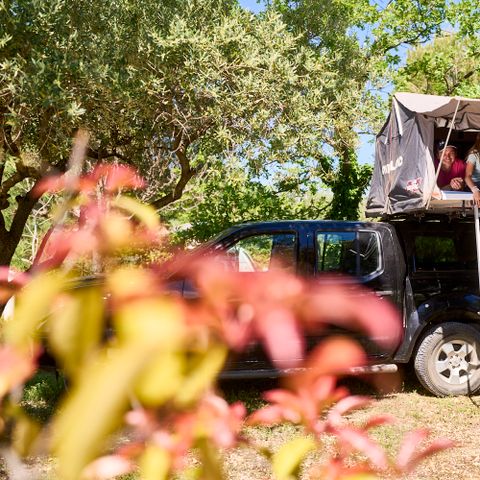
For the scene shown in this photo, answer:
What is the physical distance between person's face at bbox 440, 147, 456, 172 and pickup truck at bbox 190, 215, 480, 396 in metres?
0.76

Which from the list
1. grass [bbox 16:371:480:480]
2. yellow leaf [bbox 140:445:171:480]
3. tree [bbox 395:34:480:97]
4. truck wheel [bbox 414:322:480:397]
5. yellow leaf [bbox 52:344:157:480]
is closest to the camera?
yellow leaf [bbox 52:344:157:480]

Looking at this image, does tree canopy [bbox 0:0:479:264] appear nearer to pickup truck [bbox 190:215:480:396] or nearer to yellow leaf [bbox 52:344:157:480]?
pickup truck [bbox 190:215:480:396]

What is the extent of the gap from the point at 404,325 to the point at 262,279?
17.0 ft

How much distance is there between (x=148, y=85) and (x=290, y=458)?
6.80 m

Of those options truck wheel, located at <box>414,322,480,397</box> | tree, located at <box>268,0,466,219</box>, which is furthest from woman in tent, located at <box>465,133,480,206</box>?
tree, located at <box>268,0,466,219</box>

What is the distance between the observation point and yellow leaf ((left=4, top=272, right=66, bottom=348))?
1.92 ft

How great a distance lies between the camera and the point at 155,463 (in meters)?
0.70

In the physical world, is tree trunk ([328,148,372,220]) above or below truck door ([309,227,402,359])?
above

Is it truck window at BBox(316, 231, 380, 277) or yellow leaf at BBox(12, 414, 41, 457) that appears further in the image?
truck window at BBox(316, 231, 380, 277)

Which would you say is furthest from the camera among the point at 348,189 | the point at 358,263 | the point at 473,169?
the point at 348,189

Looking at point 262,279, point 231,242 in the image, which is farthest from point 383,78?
point 262,279

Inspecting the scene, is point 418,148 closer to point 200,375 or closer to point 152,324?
point 200,375

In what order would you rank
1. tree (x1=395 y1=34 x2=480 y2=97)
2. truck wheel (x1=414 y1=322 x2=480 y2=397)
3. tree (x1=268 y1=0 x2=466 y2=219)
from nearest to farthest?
truck wheel (x1=414 y1=322 x2=480 y2=397) < tree (x1=268 y1=0 x2=466 y2=219) < tree (x1=395 y1=34 x2=480 y2=97)

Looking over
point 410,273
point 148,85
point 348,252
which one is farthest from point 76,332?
point 148,85
